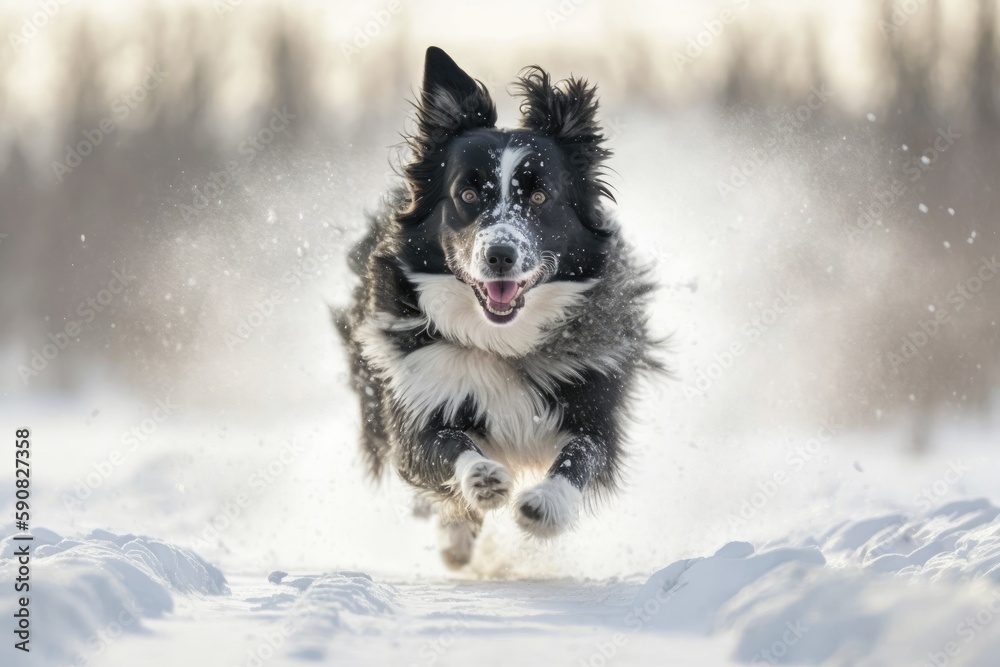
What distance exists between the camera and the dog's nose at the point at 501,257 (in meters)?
5.16

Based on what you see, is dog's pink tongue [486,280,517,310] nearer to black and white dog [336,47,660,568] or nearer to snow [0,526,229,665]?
black and white dog [336,47,660,568]

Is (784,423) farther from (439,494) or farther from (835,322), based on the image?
(439,494)

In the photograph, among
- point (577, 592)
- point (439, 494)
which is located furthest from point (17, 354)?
point (577, 592)

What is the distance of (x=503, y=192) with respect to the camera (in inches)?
217

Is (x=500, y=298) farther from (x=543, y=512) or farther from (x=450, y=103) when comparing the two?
(x=450, y=103)

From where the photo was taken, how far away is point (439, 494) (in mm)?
5777

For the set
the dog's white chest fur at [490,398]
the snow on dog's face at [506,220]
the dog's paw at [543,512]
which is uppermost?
the snow on dog's face at [506,220]

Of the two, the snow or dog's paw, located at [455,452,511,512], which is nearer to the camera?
the snow

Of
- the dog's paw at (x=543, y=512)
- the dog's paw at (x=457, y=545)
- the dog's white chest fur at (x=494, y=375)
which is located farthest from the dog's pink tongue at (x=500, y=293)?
the dog's paw at (x=457, y=545)

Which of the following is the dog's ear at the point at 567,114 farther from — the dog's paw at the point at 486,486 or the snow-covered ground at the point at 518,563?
the dog's paw at the point at 486,486

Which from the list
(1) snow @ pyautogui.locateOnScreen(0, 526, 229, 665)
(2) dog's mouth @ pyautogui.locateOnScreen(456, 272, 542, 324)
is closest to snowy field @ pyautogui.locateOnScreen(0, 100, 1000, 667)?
(1) snow @ pyautogui.locateOnScreen(0, 526, 229, 665)

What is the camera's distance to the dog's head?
541cm

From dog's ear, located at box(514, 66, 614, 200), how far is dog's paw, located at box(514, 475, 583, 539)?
1.93 m

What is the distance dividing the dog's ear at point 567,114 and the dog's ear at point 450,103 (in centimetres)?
24
